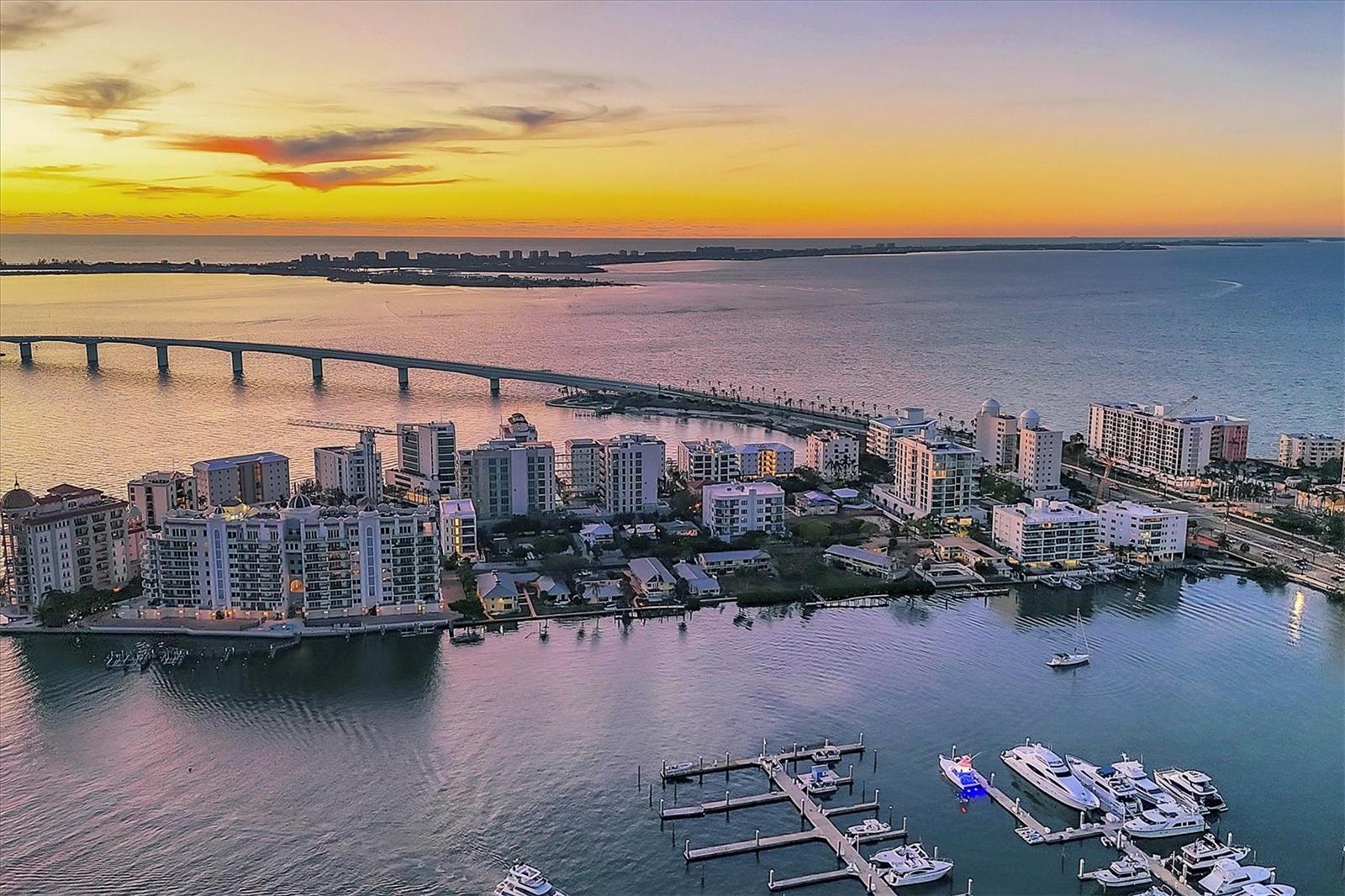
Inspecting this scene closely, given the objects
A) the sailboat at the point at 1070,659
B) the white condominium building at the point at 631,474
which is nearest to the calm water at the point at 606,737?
the sailboat at the point at 1070,659

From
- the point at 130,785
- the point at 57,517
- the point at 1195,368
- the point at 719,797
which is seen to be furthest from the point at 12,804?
the point at 1195,368

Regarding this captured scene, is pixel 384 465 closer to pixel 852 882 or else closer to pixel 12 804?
pixel 12 804

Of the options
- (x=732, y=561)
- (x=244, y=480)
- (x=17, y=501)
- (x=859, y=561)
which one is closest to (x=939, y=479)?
(x=859, y=561)

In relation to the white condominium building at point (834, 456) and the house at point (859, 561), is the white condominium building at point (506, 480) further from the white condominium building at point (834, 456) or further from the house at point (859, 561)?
the white condominium building at point (834, 456)

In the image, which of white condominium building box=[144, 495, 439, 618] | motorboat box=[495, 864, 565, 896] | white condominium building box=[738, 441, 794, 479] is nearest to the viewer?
motorboat box=[495, 864, 565, 896]

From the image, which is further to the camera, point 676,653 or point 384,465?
point 384,465

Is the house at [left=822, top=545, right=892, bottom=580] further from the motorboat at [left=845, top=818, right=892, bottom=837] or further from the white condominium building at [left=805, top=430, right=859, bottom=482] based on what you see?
the motorboat at [left=845, top=818, right=892, bottom=837]

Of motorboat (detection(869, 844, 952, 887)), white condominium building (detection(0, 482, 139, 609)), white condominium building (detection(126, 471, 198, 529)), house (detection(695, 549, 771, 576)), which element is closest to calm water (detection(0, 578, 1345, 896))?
motorboat (detection(869, 844, 952, 887))

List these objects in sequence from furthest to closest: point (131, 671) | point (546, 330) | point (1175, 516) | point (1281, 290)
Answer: point (1281, 290), point (546, 330), point (1175, 516), point (131, 671)
